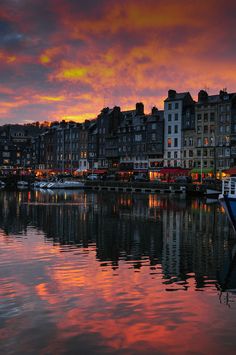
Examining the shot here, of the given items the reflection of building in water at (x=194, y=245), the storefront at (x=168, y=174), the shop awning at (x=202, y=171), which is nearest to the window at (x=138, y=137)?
the storefront at (x=168, y=174)

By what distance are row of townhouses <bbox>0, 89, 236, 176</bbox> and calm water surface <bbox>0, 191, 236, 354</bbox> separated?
269 feet

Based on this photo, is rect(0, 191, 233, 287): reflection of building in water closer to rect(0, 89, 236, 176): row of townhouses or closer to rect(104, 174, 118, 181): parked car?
rect(0, 89, 236, 176): row of townhouses

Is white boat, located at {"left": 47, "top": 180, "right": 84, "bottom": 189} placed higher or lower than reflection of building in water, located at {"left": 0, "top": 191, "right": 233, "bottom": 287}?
higher

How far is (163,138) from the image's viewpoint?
137 meters

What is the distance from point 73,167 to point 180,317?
161000 mm

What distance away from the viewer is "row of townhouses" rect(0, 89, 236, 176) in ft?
395

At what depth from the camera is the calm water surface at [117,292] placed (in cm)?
1544

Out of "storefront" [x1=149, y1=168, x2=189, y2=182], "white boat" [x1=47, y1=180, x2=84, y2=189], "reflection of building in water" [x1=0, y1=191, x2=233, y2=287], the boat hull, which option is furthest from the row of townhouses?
the boat hull

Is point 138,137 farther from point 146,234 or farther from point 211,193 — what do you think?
point 146,234

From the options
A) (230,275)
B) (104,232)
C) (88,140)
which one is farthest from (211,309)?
(88,140)

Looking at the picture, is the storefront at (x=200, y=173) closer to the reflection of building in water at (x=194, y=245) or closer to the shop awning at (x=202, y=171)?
the shop awning at (x=202, y=171)

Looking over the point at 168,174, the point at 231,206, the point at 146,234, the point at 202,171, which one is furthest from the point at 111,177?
the point at 231,206

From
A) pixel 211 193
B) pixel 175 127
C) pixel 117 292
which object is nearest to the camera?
pixel 117 292

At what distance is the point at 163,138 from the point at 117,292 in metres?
118
